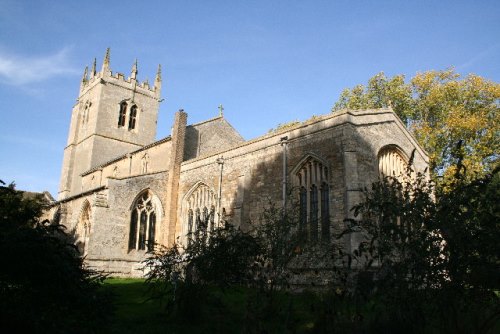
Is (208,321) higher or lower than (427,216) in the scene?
lower

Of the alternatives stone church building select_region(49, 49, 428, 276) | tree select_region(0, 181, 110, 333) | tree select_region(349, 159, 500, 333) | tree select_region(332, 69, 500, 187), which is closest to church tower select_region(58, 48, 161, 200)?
stone church building select_region(49, 49, 428, 276)

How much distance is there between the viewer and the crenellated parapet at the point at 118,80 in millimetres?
42469

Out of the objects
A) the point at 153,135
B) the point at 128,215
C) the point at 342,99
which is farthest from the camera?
the point at 153,135

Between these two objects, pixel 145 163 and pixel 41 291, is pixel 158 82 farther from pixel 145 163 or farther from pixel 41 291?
pixel 41 291

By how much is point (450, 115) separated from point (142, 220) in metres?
19.7

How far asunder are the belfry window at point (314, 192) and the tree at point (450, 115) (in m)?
9.49

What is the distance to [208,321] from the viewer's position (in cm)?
1027

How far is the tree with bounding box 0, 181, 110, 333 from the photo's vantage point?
16.7 feet

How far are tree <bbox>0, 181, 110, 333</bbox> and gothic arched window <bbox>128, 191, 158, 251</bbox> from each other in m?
17.5

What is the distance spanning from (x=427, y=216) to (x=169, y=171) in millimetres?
19392

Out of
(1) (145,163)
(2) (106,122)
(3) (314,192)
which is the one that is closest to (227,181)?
(3) (314,192)

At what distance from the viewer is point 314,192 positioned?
17.6 m

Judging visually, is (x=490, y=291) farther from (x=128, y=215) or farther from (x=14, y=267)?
(x=128, y=215)

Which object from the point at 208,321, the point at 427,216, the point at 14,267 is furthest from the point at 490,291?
the point at 14,267
